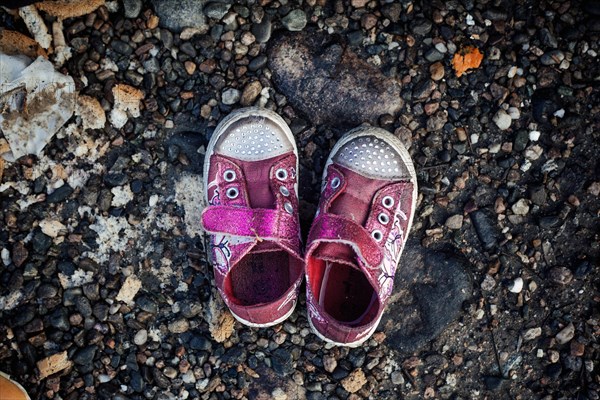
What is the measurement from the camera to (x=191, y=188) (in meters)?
3.11

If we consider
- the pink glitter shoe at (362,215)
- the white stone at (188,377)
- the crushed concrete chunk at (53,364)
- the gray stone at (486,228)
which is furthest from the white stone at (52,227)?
the gray stone at (486,228)

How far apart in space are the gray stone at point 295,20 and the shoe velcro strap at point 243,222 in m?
1.03

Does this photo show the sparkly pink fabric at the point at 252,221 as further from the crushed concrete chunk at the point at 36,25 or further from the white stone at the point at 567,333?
the white stone at the point at 567,333

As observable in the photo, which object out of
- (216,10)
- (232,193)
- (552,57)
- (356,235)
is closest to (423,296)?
(356,235)

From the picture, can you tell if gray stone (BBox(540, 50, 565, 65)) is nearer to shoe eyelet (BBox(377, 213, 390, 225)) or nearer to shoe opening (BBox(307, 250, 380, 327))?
shoe eyelet (BBox(377, 213, 390, 225))

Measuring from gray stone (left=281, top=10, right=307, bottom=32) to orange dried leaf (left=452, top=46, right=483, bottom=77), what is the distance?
0.83m

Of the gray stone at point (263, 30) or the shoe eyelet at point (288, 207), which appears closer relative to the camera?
the shoe eyelet at point (288, 207)

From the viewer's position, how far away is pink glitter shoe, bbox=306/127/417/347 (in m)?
2.74

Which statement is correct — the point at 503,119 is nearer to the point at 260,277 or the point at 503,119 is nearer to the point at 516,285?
the point at 516,285

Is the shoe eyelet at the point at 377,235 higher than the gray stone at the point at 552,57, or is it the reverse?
the gray stone at the point at 552,57

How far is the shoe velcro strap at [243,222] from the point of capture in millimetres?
2684

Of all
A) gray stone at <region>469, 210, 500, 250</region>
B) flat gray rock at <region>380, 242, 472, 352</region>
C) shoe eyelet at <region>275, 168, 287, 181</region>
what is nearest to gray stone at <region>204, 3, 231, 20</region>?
shoe eyelet at <region>275, 168, 287, 181</region>

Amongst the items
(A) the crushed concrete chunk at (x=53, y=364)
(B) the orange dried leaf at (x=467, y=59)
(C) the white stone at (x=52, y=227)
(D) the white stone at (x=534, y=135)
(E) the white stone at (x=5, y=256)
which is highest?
(B) the orange dried leaf at (x=467, y=59)

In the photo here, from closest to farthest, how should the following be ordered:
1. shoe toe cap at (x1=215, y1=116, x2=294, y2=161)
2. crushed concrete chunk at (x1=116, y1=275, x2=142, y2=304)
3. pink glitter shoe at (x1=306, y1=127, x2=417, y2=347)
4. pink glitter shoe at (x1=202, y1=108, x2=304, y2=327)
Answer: pink glitter shoe at (x1=306, y1=127, x2=417, y2=347) < pink glitter shoe at (x1=202, y1=108, x2=304, y2=327) < shoe toe cap at (x1=215, y1=116, x2=294, y2=161) < crushed concrete chunk at (x1=116, y1=275, x2=142, y2=304)
